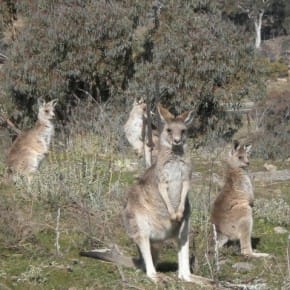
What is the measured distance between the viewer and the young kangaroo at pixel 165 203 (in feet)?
24.0

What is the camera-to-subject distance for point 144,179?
778 centimetres

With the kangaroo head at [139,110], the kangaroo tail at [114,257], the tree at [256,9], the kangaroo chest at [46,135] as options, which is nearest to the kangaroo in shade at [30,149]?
the kangaroo chest at [46,135]

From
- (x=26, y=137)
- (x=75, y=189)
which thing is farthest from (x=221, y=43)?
(x=75, y=189)

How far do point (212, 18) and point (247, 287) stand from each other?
26.1m

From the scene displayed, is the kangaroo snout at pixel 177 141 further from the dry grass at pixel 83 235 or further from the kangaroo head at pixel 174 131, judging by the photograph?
the dry grass at pixel 83 235

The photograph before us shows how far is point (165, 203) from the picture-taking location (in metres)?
7.42

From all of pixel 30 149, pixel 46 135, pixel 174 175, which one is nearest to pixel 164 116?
pixel 174 175

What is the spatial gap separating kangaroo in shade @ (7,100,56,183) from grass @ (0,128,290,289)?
882 millimetres

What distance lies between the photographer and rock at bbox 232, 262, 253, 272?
8.26 metres

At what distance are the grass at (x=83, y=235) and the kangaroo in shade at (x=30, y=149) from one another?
2.89ft

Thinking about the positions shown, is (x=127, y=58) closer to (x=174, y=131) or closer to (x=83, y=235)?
(x=83, y=235)

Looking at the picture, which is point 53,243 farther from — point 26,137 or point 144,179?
point 26,137

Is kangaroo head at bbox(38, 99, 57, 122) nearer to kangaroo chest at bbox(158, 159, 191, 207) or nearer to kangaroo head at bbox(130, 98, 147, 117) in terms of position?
kangaroo head at bbox(130, 98, 147, 117)

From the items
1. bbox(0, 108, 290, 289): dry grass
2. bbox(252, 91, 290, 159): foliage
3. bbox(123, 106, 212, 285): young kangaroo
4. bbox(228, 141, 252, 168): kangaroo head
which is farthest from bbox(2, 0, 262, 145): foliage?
bbox(123, 106, 212, 285): young kangaroo
